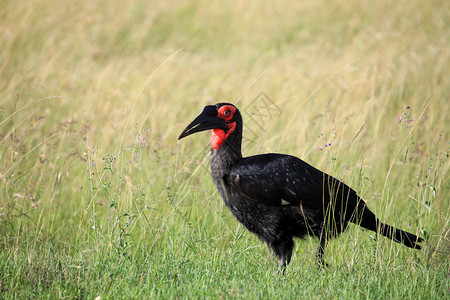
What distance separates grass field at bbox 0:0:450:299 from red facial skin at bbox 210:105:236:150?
46 centimetres

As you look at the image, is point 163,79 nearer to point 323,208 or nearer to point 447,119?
point 447,119

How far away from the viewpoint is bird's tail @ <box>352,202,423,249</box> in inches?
151

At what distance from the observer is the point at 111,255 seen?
3.66 metres

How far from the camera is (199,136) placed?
6.46 metres

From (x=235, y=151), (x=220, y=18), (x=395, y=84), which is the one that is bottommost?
(x=235, y=151)

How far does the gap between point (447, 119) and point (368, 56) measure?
90.9 inches

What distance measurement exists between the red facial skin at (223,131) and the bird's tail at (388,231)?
3.90ft

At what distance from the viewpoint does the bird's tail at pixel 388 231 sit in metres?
3.84

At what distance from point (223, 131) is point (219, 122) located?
0.31 feet

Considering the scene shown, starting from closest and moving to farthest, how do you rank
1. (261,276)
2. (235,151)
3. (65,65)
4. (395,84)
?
1. (261,276)
2. (235,151)
3. (395,84)
4. (65,65)

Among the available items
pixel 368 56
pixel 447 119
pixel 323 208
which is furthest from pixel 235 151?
pixel 368 56

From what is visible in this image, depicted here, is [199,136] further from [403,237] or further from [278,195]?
[403,237]

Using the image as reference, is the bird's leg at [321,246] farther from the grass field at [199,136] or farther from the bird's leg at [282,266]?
the bird's leg at [282,266]

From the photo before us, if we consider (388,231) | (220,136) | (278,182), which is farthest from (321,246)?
(220,136)
